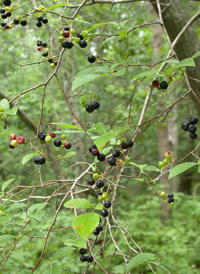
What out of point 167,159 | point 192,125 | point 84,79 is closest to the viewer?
point 84,79

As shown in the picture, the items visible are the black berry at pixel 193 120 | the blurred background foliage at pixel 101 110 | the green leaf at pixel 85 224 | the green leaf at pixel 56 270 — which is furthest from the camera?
the blurred background foliage at pixel 101 110

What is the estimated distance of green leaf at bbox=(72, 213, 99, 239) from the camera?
3.18ft

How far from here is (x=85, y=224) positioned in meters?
0.99

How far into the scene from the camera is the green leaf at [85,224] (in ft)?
3.18

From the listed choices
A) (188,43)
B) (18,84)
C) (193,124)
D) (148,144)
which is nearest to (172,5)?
(188,43)

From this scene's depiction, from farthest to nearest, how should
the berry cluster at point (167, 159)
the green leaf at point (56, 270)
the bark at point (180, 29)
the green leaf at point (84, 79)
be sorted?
the bark at point (180, 29), the berry cluster at point (167, 159), the green leaf at point (56, 270), the green leaf at point (84, 79)

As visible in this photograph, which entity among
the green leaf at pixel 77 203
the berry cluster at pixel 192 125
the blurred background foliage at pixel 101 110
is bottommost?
the blurred background foliage at pixel 101 110

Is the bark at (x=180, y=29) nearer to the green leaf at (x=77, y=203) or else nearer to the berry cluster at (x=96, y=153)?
the berry cluster at (x=96, y=153)

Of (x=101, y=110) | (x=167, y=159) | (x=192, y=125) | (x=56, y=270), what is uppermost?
(x=192, y=125)

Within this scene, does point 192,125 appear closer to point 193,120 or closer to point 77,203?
point 193,120

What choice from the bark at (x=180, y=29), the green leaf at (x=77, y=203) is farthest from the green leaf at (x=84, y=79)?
the bark at (x=180, y=29)

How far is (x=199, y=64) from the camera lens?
217cm

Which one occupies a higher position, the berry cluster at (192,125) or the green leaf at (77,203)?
the berry cluster at (192,125)

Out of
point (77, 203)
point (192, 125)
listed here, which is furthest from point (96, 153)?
point (192, 125)
